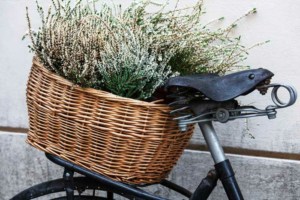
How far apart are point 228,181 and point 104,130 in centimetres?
52

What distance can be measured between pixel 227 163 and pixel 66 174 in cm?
69

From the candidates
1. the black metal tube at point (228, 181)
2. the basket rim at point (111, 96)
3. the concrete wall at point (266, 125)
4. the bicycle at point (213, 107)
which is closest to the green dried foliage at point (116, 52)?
the basket rim at point (111, 96)

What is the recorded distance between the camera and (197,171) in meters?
3.51

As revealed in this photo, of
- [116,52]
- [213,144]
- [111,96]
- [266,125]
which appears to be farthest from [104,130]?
[266,125]

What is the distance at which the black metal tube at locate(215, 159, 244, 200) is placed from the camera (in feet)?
6.98

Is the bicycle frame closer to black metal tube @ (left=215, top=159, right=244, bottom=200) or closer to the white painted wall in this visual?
black metal tube @ (left=215, top=159, right=244, bottom=200)

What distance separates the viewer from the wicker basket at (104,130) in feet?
7.15

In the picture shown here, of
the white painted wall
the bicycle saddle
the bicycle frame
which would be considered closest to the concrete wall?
the white painted wall

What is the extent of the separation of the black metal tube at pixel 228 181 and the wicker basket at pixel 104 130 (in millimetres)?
244

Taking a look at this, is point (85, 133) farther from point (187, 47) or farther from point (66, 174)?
point (187, 47)

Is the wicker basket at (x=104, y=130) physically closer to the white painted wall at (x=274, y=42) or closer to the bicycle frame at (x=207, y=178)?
the bicycle frame at (x=207, y=178)

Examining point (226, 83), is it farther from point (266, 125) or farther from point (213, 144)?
point (266, 125)

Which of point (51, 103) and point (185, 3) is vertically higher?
point (185, 3)

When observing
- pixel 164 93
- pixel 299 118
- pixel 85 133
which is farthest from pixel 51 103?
pixel 299 118
